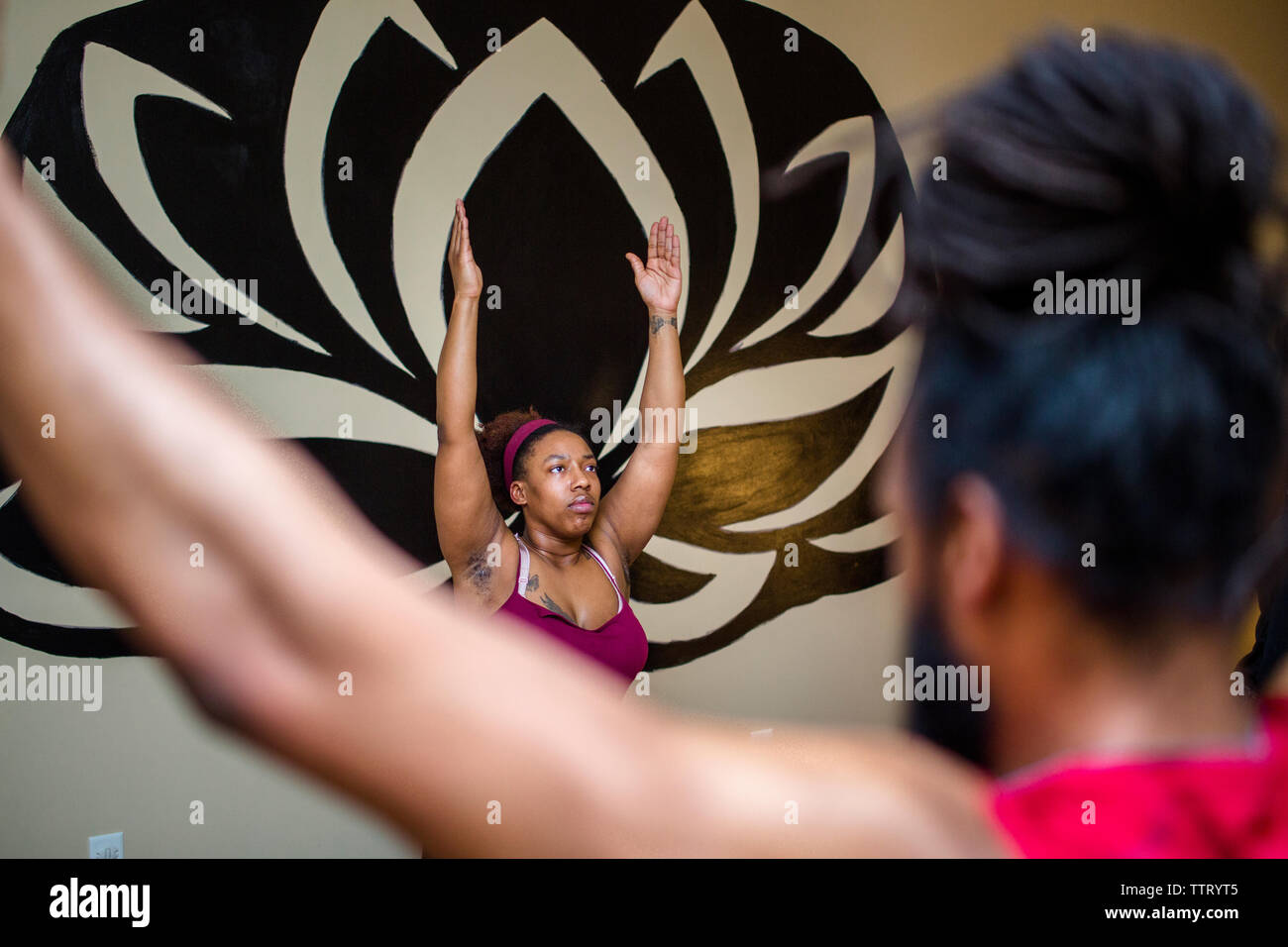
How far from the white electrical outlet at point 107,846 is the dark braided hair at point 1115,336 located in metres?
2.54

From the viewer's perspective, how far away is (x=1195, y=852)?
38 centimetres

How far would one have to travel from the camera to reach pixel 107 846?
2227 millimetres

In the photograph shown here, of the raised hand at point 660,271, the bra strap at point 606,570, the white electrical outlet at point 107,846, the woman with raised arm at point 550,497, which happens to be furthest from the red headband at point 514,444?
the white electrical outlet at point 107,846

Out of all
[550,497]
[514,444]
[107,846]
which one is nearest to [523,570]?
[550,497]

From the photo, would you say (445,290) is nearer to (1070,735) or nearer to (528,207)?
(528,207)

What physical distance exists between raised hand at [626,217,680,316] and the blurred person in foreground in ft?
6.83

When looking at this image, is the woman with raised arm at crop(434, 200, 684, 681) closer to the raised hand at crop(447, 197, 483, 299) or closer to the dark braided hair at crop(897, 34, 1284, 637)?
the raised hand at crop(447, 197, 483, 299)

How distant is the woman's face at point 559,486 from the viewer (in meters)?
2.21

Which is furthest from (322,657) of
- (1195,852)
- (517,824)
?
(1195,852)

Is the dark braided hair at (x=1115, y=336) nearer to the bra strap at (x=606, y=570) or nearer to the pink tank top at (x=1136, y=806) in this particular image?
the pink tank top at (x=1136, y=806)

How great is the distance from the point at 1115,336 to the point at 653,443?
6.69ft

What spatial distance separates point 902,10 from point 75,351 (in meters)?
2.99

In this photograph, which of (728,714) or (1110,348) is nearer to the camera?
(1110,348)
